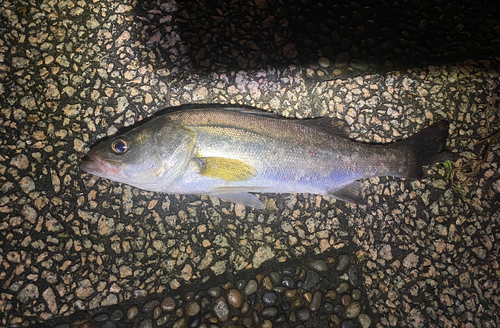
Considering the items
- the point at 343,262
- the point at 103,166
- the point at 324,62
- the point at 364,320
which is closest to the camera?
the point at 103,166

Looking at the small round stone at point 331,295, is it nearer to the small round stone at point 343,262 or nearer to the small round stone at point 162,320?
the small round stone at point 343,262

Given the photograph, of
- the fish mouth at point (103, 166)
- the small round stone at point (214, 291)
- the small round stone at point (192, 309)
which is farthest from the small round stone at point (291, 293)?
the fish mouth at point (103, 166)

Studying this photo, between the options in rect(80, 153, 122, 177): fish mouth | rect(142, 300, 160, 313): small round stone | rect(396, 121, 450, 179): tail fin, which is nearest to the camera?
rect(80, 153, 122, 177): fish mouth

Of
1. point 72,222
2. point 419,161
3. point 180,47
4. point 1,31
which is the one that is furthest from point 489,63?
point 1,31

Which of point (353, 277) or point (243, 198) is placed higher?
point (243, 198)

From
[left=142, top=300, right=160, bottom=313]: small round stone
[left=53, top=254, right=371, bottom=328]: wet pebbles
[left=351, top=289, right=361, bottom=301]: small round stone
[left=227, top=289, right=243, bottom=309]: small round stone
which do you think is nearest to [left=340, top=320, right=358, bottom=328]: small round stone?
[left=53, top=254, right=371, bottom=328]: wet pebbles

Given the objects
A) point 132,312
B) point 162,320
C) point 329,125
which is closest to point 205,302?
point 162,320

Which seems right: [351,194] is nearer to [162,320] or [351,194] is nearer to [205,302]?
[205,302]

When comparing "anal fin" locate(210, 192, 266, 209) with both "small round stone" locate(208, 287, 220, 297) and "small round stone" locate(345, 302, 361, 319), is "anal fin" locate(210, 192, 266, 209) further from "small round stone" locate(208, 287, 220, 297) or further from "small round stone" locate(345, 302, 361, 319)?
"small round stone" locate(345, 302, 361, 319)
